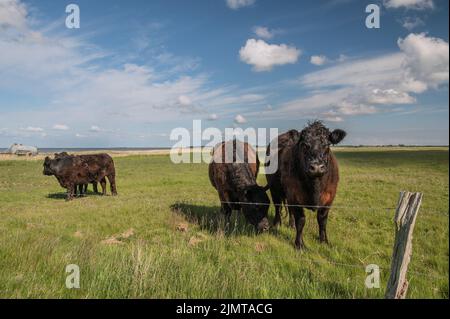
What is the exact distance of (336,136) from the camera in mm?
6398

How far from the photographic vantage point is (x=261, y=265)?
5184mm

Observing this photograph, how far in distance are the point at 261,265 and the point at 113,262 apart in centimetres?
237

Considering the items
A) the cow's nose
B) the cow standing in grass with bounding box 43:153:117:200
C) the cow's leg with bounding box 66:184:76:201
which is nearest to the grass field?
the cow's nose

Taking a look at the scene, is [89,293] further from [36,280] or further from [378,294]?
[378,294]

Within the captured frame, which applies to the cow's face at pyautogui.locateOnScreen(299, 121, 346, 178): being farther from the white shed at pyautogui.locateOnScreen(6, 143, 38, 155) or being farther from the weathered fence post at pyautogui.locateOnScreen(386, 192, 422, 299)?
the white shed at pyautogui.locateOnScreen(6, 143, 38, 155)

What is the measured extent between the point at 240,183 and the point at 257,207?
81 cm

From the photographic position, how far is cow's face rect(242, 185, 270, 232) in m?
7.01

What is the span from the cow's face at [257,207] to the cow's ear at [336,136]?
1919 mm

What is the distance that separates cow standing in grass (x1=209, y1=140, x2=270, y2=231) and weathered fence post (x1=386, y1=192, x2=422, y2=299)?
360 cm

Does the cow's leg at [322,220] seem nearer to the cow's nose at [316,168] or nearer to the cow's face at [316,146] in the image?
the cow's face at [316,146]

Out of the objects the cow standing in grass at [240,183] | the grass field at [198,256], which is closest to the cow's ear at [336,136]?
the grass field at [198,256]

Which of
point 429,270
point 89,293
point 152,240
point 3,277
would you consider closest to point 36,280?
point 3,277

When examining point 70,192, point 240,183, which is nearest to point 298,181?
point 240,183

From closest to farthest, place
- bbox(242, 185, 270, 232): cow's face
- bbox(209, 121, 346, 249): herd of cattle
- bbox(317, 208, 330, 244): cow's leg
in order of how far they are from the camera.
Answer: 1. bbox(209, 121, 346, 249): herd of cattle
2. bbox(317, 208, 330, 244): cow's leg
3. bbox(242, 185, 270, 232): cow's face
